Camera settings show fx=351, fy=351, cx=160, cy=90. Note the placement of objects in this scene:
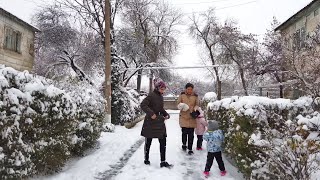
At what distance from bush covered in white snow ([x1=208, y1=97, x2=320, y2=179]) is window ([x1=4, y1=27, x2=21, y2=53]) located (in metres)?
15.4

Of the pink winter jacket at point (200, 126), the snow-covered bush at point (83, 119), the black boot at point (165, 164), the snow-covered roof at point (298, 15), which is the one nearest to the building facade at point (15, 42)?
the snow-covered bush at point (83, 119)

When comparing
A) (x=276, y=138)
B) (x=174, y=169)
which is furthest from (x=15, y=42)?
(x=276, y=138)

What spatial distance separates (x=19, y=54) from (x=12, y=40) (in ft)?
3.65

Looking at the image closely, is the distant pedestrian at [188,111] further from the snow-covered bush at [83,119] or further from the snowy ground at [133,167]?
the snow-covered bush at [83,119]

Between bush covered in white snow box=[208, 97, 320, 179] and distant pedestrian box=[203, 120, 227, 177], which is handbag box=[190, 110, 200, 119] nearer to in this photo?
distant pedestrian box=[203, 120, 227, 177]

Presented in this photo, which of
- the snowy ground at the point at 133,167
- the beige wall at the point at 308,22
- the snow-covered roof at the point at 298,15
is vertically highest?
the snow-covered roof at the point at 298,15

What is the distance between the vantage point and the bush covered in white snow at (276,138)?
4020 millimetres

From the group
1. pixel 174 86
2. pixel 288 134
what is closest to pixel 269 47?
pixel 288 134

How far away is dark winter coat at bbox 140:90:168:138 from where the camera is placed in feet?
21.4

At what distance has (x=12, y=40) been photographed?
18438 mm

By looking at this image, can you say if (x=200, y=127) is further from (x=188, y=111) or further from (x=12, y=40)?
(x=12, y=40)

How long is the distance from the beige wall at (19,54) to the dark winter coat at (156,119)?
13.0m

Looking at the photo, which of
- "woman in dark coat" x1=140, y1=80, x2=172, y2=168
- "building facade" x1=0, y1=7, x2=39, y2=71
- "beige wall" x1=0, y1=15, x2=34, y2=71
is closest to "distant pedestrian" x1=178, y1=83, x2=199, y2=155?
"woman in dark coat" x1=140, y1=80, x2=172, y2=168

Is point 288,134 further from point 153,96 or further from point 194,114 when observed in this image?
point 194,114
